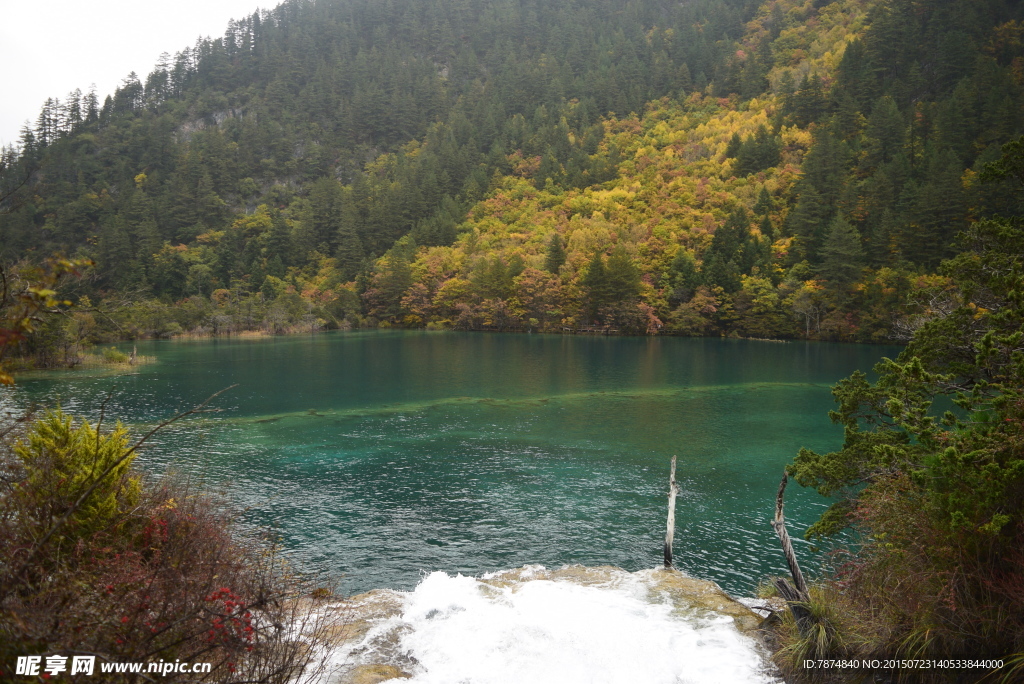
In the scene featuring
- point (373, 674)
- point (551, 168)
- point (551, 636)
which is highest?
point (551, 168)

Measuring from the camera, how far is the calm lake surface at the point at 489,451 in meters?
14.8

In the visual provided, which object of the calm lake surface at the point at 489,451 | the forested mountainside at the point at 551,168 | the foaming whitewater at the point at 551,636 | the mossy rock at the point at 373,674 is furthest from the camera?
the forested mountainside at the point at 551,168

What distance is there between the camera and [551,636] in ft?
29.5

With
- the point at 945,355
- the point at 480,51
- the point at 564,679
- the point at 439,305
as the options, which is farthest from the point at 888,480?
the point at 480,51

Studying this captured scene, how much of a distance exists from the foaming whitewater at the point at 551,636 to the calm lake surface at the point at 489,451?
Result: 2.65m

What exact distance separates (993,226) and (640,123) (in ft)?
385

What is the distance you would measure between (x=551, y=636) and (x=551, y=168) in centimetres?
10803

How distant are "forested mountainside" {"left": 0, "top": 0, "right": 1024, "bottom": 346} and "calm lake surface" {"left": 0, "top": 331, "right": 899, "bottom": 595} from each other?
20313mm

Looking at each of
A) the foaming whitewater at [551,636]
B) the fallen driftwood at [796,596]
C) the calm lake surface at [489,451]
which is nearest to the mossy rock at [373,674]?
the foaming whitewater at [551,636]

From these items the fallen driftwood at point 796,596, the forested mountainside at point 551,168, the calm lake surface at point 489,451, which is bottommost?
the calm lake surface at point 489,451

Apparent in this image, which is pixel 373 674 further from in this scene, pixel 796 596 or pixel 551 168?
pixel 551 168

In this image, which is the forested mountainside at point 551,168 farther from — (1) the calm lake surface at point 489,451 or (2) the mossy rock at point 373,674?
(2) the mossy rock at point 373,674

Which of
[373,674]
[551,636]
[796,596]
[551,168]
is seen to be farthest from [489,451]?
[551,168]

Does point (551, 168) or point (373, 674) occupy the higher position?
point (551, 168)
